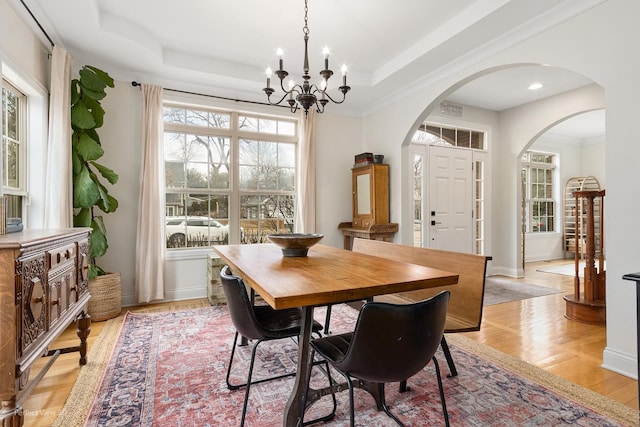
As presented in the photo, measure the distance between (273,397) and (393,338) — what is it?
3.52 feet

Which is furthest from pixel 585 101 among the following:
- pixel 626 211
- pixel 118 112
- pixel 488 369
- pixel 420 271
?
pixel 118 112

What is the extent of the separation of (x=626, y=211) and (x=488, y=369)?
141 centimetres

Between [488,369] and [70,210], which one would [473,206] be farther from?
[70,210]

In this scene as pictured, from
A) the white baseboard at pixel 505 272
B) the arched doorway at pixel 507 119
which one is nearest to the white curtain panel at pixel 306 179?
the arched doorway at pixel 507 119

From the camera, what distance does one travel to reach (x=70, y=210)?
9.93ft

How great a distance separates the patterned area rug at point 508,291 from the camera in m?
3.97

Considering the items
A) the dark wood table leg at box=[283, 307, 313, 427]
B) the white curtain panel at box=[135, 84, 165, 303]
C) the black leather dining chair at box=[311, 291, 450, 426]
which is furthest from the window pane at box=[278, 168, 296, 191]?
the black leather dining chair at box=[311, 291, 450, 426]

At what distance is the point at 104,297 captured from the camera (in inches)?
126

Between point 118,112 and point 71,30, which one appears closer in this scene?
point 71,30

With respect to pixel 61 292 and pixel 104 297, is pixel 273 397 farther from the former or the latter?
pixel 104 297

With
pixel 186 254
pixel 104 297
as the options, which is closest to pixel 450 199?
pixel 186 254

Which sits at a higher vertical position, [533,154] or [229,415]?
[533,154]

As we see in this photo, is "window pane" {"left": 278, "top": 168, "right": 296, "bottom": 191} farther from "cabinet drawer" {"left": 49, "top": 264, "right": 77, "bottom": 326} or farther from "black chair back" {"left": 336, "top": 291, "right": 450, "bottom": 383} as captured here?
"black chair back" {"left": 336, "top": 291, "right": 450, "bottom": 383}

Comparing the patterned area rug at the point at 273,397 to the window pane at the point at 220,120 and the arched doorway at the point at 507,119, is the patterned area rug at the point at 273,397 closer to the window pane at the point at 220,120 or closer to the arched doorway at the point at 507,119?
the arched doorway at the point at 507,119
